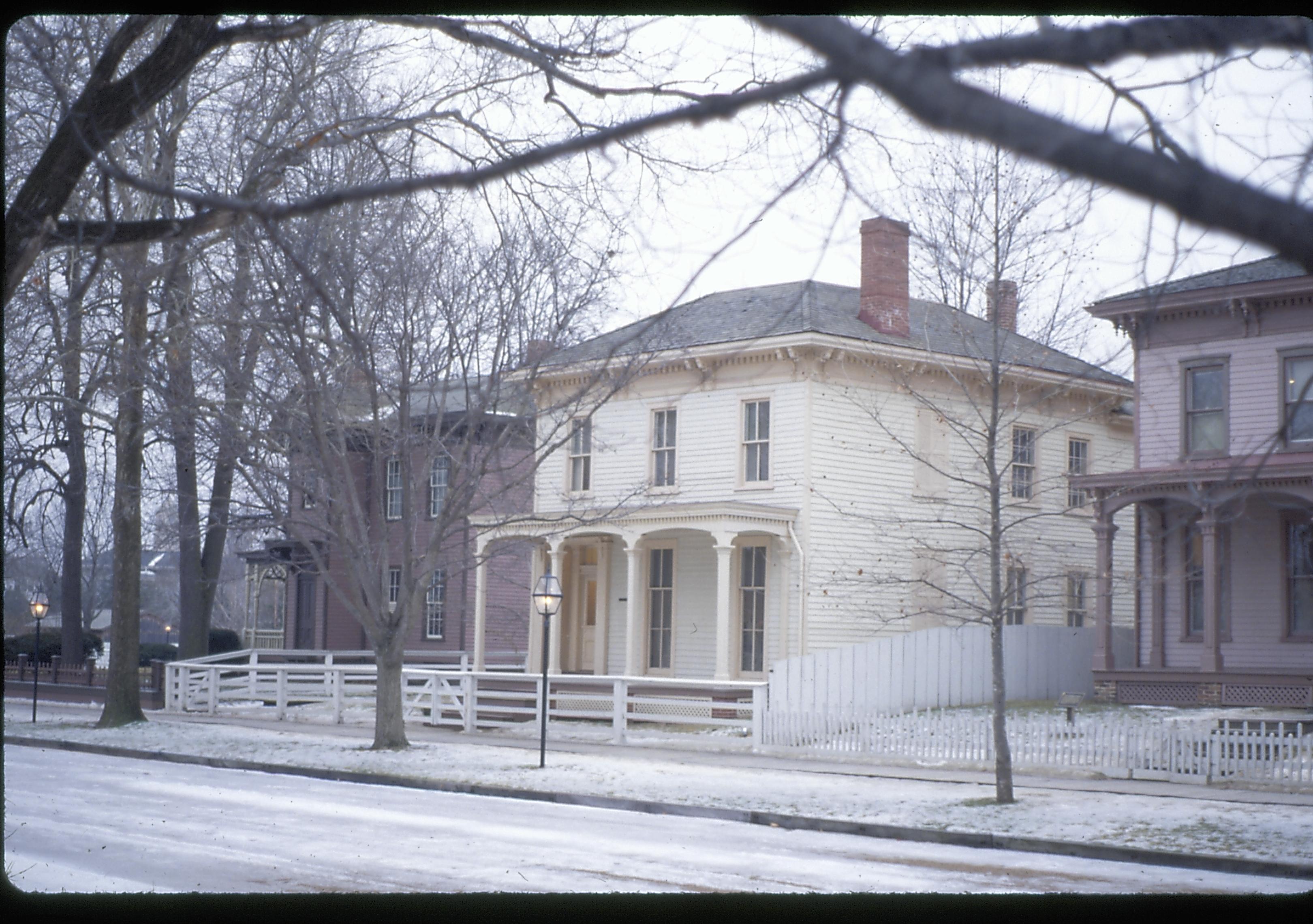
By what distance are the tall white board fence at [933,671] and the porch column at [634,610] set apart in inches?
171

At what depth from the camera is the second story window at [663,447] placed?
2966cm

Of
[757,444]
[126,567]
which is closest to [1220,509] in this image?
[757,444]

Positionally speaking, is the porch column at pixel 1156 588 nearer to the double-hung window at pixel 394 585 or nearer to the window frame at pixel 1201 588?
the window frame at pixel 1201 588

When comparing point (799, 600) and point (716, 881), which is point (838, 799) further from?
point (799, 600)

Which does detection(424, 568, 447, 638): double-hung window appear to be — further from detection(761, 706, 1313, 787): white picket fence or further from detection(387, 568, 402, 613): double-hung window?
detection(761, 706, 1313, 787): white picket fence

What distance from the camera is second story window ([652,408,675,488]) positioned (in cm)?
2966

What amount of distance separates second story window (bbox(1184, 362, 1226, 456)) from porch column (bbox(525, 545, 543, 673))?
13326 millimetres

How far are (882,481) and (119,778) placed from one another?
15.8 metres

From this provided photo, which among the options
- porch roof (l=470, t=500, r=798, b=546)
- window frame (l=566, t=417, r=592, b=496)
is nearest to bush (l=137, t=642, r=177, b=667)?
window frame (l=566, t=417, r=592, b=496)

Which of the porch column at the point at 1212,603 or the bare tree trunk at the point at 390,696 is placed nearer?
the bare tree trunk at the point at 390,696

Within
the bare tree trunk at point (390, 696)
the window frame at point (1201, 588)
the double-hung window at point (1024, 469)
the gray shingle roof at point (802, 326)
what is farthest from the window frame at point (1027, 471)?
the bare tree trunk at point (390, 696)

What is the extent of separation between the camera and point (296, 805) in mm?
14961

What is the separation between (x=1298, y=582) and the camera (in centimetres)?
2473

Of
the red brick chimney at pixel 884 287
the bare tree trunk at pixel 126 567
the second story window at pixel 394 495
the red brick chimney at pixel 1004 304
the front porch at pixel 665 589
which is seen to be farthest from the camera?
the second story window at pixel 394 495
